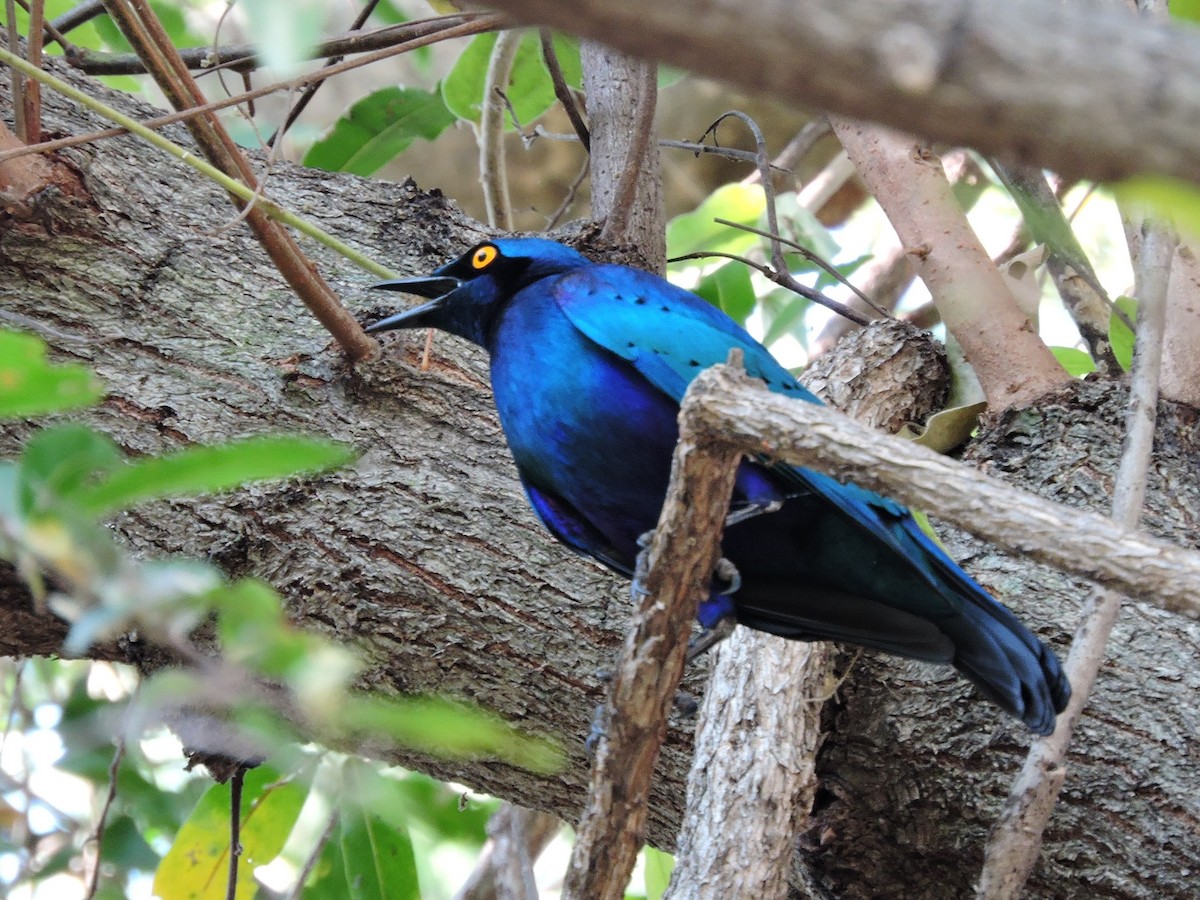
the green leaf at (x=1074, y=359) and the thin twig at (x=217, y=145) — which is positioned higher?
the green leaf at (x=1074, y=359)

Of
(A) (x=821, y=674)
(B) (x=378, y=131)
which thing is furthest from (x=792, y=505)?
(B) (x=378, y=131)

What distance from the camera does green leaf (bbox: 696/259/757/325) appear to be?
4750 millimetres

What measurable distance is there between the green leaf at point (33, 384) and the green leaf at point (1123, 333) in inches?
135

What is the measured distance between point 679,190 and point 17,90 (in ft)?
22.1

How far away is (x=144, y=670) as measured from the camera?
3045 mm

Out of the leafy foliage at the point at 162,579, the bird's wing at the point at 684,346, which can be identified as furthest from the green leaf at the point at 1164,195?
the bird's wing at the point at 684,346

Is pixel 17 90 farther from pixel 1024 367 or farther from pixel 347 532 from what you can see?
pixel 1024 367

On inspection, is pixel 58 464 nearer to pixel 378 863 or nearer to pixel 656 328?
pixel 656 328

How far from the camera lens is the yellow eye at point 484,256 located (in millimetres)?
3295

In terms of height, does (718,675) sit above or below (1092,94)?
above

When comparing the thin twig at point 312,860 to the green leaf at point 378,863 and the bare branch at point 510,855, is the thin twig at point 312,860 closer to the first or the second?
the green leaf at point 378,863

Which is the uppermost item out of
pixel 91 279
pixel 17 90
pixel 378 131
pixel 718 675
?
pixel 378 131

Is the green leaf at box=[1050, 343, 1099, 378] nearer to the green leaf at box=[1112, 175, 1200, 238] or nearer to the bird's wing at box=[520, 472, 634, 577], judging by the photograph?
the bird's wing at box=[520, 472, 634, 577]

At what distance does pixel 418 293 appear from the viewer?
343 centimetres
